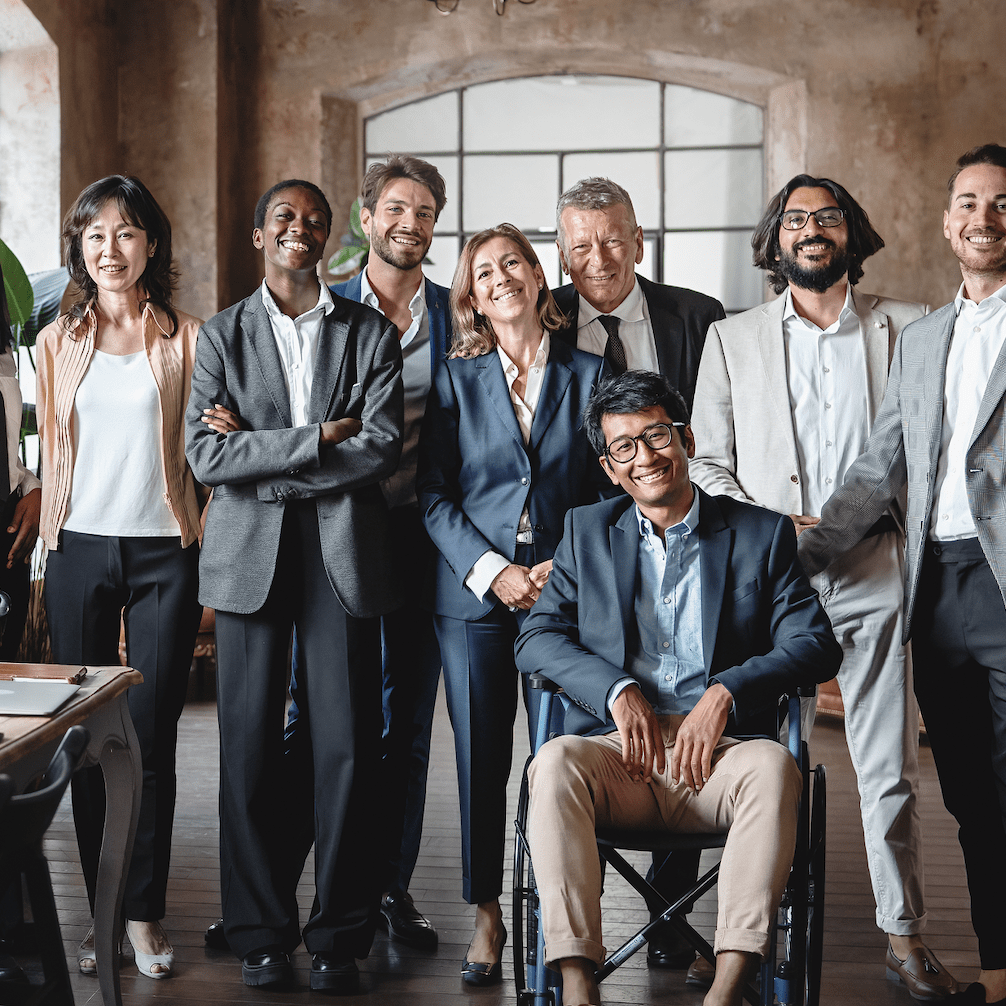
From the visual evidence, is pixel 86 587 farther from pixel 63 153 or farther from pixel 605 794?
pixel 63 153

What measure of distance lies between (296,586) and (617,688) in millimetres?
833

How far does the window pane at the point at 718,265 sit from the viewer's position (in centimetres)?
792

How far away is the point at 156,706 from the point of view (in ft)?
9.00

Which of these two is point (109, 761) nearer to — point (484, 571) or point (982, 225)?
point (484, 571)

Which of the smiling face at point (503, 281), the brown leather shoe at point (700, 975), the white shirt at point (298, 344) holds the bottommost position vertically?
the brown leather shoe at point (700, 975)

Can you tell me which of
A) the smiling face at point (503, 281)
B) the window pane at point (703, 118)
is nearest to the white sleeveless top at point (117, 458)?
the smiling face at point (503, 281)

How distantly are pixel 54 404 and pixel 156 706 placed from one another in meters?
0.81

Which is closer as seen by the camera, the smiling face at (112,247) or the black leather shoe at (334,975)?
the black leather shoe at (334,975)

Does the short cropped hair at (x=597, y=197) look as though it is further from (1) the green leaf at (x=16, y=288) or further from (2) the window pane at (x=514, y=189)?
(2) the window pane at (x=514, y=189)

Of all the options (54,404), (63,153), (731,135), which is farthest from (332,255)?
(54,404)

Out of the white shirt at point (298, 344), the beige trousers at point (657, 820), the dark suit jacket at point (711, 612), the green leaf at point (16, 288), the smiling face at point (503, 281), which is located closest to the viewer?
the beige trousers at point (657, 820)

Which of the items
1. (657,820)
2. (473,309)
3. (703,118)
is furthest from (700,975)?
(703,118)

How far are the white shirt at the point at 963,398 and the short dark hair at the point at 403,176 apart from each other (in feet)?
4.65

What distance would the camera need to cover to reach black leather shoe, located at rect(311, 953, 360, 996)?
2.62 m
